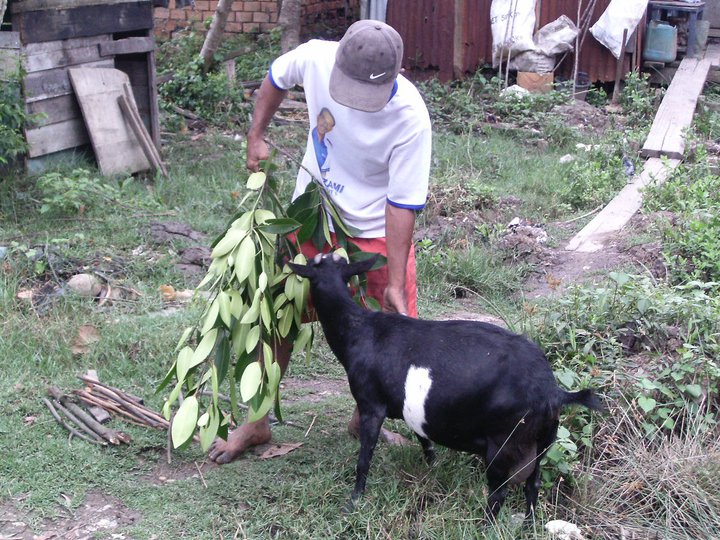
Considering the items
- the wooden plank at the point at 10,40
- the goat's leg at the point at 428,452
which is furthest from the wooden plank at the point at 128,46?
the goat's leg at the point at 428,452

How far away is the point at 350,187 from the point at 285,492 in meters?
1.29

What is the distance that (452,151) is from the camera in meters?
8.66

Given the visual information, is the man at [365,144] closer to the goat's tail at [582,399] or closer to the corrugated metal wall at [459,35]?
the goat's tail at [582,399]

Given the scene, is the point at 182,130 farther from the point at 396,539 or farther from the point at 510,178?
the point at 396,539

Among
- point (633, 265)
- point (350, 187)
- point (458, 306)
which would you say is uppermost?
point (350, 187)

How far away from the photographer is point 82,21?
754 cm

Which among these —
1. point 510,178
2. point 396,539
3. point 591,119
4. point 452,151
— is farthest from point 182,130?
point 396,539

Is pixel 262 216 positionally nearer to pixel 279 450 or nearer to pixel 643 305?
pixel 279 450

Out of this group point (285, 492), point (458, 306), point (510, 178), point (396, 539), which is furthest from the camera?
point (510, 178)

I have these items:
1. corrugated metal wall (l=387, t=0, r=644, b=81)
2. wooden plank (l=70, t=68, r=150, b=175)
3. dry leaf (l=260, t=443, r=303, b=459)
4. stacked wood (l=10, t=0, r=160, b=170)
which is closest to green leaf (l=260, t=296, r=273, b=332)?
dry leaf (l=260, t=443, r=303, b=459)

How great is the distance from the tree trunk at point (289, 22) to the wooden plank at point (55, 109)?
359 cm

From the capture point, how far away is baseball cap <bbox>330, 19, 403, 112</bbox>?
319 centimetres

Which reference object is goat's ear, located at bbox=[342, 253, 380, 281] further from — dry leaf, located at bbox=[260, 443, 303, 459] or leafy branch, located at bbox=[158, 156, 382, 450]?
dry leaf, located at bbox=[260, 443, 303, 459]

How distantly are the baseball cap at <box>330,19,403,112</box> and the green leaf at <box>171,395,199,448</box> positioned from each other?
1.33 m
